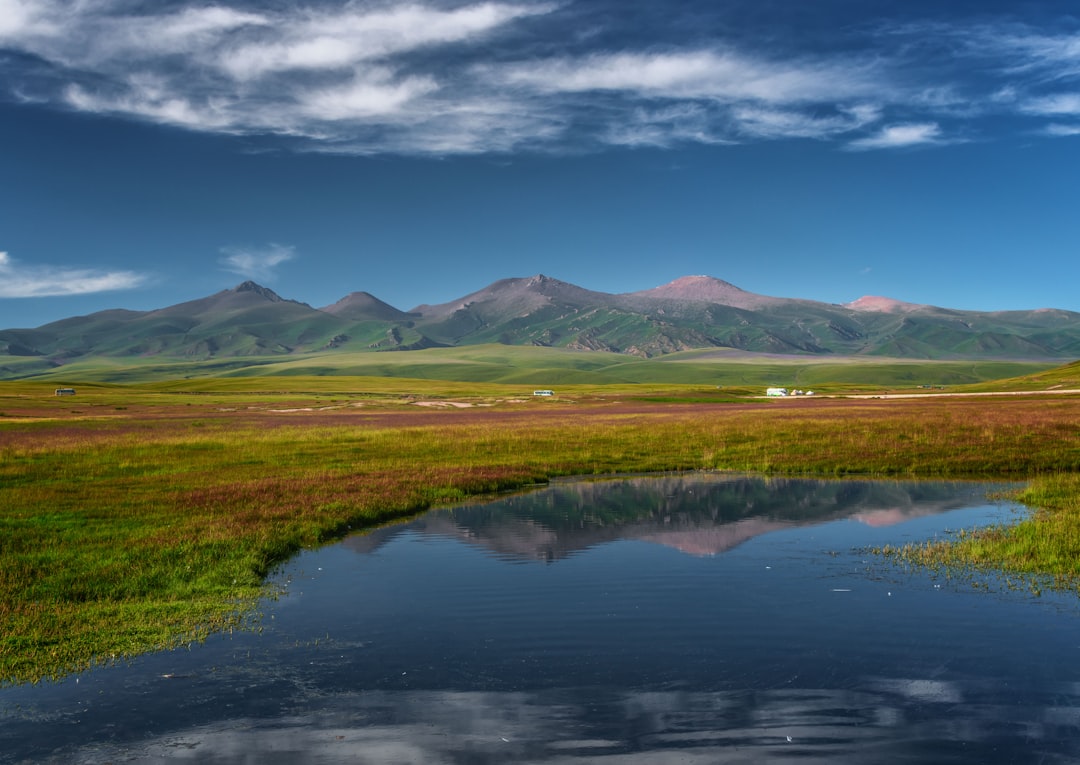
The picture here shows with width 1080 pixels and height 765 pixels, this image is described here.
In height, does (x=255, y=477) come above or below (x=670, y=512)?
above

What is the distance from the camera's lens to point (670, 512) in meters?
35.4

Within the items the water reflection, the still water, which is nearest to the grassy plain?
the still water

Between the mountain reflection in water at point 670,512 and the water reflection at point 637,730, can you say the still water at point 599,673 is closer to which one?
the water reflection at point 637,730

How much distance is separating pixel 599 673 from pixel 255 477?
31.4 metres

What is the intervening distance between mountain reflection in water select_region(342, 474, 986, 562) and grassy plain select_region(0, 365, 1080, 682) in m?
3.35

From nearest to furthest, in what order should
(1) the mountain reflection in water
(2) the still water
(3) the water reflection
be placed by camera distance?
(3) the water reflection
(2) the still water
(1) the mountain reflection in water

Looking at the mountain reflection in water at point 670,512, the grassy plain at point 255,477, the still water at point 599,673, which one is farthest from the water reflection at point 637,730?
the mountain reflection in water at point 670,512

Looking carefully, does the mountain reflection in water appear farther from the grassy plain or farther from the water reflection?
the water reflection

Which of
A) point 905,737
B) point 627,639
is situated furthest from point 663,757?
point 627,639

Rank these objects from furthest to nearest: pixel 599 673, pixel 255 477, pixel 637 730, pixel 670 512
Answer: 1. pixel 255 477
2. pixel 670 512
3. pixel 599 673
4. pixel 637 730

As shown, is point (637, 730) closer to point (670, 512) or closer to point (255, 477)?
point (670, 512)

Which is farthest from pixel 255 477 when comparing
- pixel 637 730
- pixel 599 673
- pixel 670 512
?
pixel 637 730

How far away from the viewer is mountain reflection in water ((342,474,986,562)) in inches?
1167

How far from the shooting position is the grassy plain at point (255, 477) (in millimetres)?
19688
